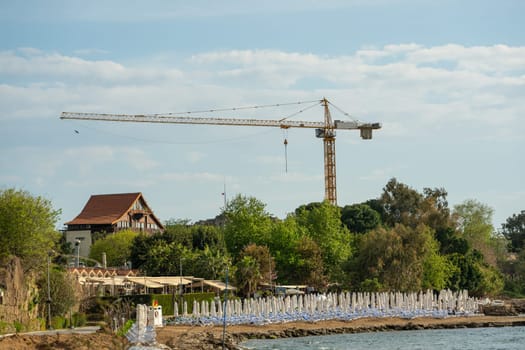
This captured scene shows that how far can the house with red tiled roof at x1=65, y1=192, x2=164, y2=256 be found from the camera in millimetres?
125625

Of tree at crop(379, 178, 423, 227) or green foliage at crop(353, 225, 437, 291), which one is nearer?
green foliage at crop(353, 225, 437, 291)

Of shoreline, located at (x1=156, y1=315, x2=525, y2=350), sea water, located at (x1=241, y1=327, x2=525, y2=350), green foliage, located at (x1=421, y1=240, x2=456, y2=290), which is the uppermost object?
green foliage, located at (x1=421, y1=240, x2=456, y2=290)

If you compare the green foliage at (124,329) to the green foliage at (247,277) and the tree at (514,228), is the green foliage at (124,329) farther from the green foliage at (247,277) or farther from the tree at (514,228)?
the tree at (514,228)

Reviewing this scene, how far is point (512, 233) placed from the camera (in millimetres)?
152500

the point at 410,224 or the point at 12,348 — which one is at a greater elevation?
the point at 410,224

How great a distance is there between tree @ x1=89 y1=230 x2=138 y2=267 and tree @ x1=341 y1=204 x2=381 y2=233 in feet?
84.5

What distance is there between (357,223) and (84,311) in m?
60.4

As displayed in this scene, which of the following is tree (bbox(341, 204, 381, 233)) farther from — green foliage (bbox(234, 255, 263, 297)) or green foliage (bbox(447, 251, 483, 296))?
green foliage (bbox(234, 255, 263, 297))

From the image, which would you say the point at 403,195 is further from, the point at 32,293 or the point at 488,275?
the point at 32,293

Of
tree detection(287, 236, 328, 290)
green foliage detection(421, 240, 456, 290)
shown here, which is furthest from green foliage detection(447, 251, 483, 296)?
tree detection(287, 236, 328, 290)

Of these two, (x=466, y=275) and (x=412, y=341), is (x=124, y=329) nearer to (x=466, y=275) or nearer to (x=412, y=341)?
(x=412, y=341)

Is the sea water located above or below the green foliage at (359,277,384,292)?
below

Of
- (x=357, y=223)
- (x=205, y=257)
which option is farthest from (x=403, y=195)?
(x=205, y=257)

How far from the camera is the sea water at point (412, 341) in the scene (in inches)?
2079
